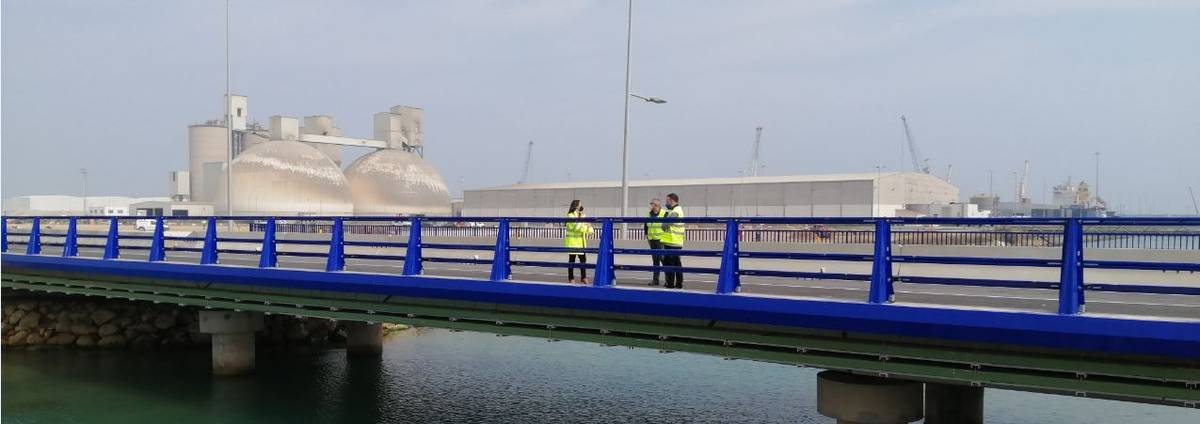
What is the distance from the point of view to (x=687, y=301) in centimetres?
1138

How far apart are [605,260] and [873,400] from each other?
3.57m

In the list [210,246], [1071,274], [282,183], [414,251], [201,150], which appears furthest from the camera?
[201,150]

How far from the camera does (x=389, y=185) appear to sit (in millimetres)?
127812

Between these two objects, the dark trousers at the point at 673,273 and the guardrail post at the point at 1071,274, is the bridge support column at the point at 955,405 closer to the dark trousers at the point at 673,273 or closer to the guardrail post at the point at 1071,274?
the dark trousers at the point at 673,273

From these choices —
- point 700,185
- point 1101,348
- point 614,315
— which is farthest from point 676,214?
point 700,185

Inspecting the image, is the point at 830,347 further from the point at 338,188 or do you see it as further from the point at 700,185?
the point at 338,188

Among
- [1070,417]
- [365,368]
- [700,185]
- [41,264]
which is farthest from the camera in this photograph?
[700,185]

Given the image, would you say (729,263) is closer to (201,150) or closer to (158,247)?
(158,247)

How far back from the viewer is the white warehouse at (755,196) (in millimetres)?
80438

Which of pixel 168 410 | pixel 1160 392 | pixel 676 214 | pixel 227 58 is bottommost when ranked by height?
pixel 168 410

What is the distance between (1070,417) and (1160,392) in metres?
9.78

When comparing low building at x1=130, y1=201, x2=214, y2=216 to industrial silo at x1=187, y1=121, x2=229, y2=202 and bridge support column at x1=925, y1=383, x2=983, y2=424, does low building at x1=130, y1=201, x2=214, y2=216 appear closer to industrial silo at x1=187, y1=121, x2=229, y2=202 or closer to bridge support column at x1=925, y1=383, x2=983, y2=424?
industrial silo at x1=187, y1=121, x2=229, y2=202

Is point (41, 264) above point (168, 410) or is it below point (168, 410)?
above

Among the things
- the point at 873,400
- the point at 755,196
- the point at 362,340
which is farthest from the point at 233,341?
Answer: the point at 755,196
